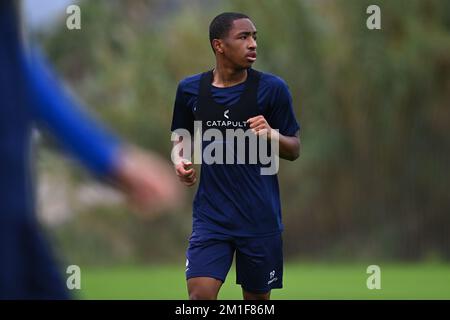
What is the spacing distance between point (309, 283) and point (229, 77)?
998 cm

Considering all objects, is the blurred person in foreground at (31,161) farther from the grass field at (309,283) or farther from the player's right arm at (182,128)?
the grass field at (309,283)

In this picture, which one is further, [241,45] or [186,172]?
[241,45]

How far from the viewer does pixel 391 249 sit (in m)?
23.3

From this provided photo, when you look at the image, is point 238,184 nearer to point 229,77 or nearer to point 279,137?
point 279,137

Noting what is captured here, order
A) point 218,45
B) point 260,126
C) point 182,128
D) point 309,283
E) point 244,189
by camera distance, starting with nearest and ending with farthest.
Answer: point 260,126
point 244,189
point 218,45
point 182,128
point 309,283

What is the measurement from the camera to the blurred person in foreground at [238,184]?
725 centimetres

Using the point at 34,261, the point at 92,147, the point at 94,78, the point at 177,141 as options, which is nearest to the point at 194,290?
the point at 177,141

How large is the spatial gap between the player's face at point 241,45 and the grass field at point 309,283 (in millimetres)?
5956

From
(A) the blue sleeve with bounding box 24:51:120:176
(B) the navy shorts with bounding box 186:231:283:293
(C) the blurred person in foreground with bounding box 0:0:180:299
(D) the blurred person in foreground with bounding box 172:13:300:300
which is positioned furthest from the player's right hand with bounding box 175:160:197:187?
(A) the blue sleeve with bounding box 24:51:120:176

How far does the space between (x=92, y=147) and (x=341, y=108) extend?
20.4m

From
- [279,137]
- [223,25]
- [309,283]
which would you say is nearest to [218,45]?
[223,25]

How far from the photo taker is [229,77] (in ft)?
24.4

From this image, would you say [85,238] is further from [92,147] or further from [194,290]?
[92,147]

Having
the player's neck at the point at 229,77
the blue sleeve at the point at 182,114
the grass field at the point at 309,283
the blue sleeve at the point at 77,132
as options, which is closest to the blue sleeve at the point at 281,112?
the player's neck at the point at 229,77
